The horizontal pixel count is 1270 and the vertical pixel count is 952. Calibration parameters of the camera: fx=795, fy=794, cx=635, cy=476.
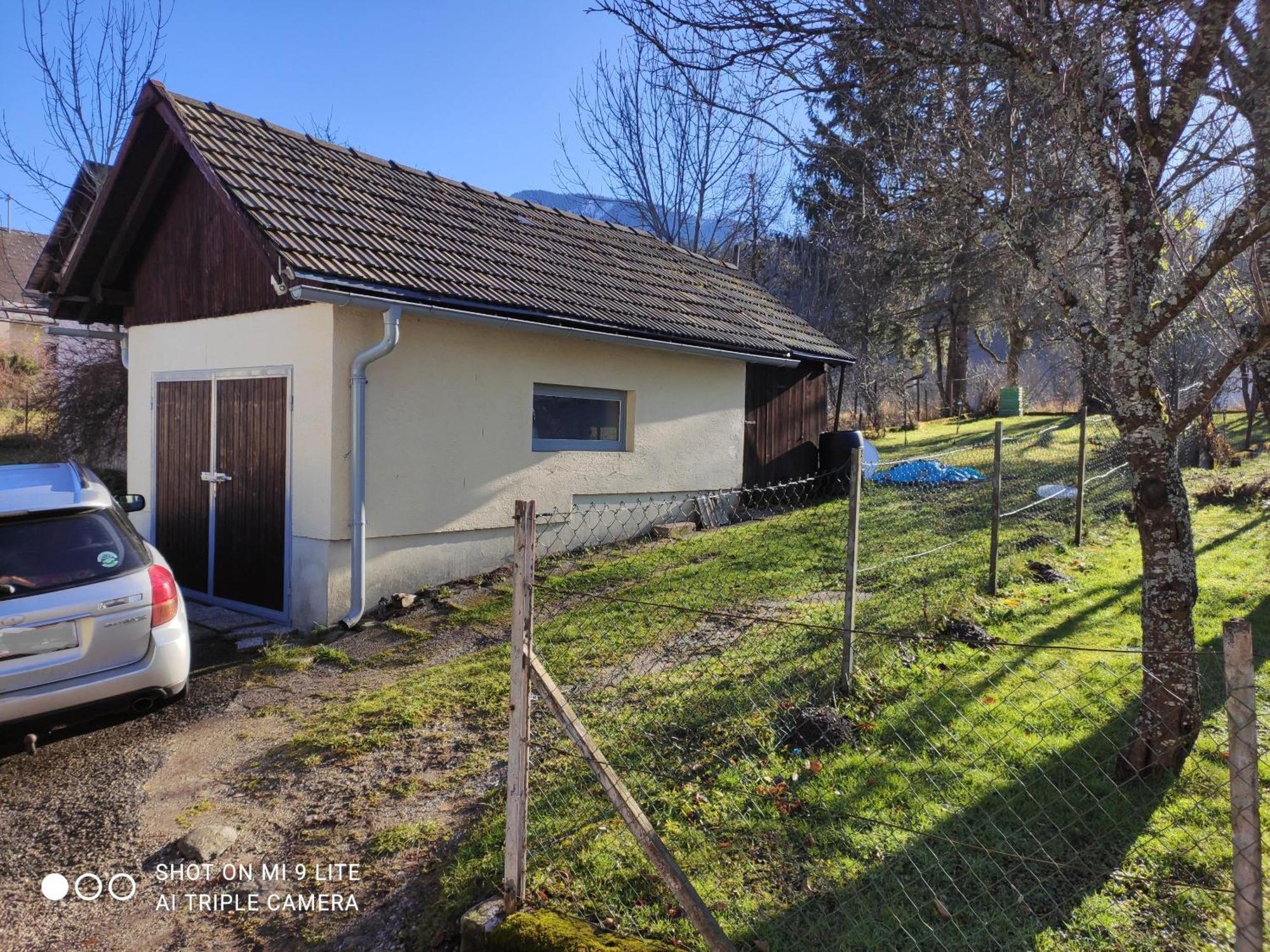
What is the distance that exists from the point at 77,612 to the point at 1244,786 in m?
5.33

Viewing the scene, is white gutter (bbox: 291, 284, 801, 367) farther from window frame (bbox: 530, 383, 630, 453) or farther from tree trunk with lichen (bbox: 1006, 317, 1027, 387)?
tree trunk with lichen (bbox: 1006, 317, 1027, 387)

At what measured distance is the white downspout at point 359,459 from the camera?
7.19m

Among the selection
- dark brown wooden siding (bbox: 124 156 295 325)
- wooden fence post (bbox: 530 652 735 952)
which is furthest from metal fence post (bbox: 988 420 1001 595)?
dark brown wooden siding (bbox: 124 156 295 325)

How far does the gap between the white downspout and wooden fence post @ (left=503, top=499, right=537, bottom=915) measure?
4785 mm

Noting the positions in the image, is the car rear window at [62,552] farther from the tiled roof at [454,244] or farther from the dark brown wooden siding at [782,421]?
the dark brown wooden siding at [782,421]

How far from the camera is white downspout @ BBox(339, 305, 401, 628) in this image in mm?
7191

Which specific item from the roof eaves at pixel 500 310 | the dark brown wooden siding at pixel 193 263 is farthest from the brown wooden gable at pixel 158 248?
the roof eaves at pixel 500 310

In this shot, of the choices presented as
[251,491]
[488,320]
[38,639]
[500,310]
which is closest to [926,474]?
[500,310]

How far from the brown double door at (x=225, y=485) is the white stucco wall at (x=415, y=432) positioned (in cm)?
24

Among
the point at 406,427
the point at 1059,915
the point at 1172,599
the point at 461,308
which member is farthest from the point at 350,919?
the point at 461,308

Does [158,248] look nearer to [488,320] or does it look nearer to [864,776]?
[488,320]

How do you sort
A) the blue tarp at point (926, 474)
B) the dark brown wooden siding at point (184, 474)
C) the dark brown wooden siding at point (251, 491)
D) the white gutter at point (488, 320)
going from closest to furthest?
the white gutter at point (488, 320) → the dark brown wooden siding at point (251, 491) → the dark brown wooden siding at point (184, 474) → the blue tarp at point (926, 474)

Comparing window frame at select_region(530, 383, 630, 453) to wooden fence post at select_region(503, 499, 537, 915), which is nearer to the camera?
wooden fence post at select_region(503, 499, 537, 915)

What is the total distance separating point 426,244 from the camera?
8.63 metres
